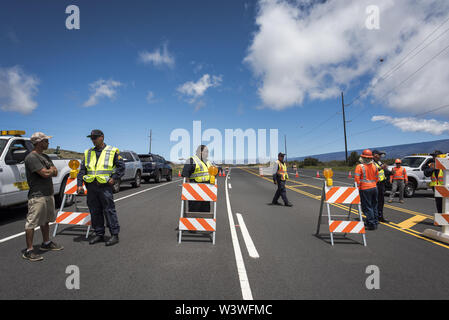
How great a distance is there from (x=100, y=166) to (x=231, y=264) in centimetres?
315

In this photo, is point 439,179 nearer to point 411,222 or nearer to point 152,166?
point 411,222

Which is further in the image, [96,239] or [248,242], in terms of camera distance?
[248,242]

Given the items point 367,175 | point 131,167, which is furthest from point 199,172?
point 131,167

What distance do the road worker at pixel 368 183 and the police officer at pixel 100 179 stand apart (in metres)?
5.78

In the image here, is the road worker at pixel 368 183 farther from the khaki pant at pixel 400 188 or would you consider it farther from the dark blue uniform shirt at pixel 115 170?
the khaki pant at pixel 400 188

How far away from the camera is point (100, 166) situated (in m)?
5.18

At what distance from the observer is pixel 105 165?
17.0 ft

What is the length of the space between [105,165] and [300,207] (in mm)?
7275

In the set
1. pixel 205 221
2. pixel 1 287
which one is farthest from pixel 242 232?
pixel 1 287

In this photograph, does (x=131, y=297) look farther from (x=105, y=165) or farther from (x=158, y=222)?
(x=158, y=222)

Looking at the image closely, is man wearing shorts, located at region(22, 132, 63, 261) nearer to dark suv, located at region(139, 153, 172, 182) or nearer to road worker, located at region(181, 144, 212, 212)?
road worker, located at region(181, 144, 212, 212)

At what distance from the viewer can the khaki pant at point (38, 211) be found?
4.36m

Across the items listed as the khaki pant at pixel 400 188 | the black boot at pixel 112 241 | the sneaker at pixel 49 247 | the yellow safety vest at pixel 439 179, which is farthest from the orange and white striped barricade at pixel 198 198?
the khaki pant at pixel 400 188
